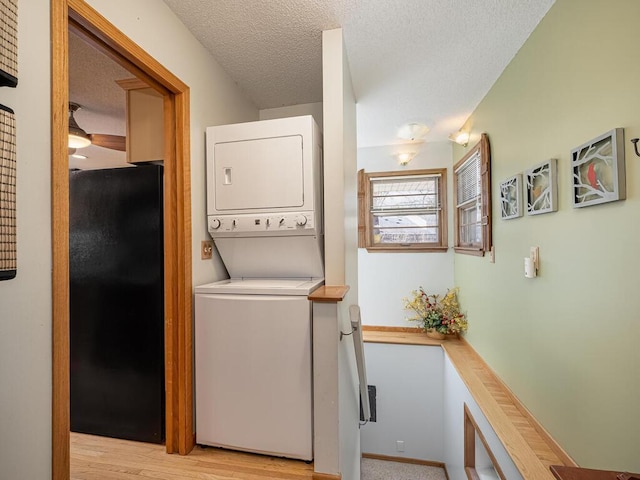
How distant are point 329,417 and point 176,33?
6.38ft

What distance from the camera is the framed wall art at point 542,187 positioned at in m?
1.54

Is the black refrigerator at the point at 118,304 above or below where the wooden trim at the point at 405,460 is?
above

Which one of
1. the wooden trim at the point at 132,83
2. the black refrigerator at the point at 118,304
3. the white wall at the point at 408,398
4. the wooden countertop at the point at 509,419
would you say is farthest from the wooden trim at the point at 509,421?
the wooden trim at the point at 132,83

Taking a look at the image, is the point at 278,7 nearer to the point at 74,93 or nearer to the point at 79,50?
the point at 79,50

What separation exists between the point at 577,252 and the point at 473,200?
167 cm

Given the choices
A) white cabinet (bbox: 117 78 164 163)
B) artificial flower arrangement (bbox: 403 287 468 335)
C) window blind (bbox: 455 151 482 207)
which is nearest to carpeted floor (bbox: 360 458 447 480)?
artificial flower arrangement (bbox: 403 287 468 335)

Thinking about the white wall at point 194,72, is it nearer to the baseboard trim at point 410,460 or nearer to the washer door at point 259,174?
the washer door at point 259,174

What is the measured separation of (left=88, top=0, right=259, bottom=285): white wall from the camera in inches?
48.4

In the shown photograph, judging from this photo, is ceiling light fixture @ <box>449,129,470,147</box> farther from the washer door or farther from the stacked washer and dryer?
the washer door

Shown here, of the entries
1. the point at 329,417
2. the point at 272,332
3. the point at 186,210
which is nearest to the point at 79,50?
the point at 186,210

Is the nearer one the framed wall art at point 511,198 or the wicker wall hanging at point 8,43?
the wicker wall hanging at point 8,43

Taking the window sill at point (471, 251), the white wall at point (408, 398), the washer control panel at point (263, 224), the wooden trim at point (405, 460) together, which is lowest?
the wooden trim at point (405, 460)

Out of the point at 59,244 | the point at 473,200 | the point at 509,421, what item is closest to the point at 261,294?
the point at 59,244

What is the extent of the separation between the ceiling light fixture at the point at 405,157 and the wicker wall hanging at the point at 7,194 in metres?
3.46
